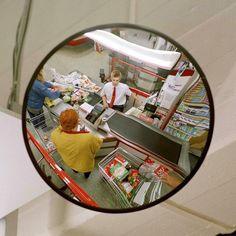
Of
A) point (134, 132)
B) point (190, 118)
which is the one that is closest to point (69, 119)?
point (134, 132)

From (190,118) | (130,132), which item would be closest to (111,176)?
(130,132)

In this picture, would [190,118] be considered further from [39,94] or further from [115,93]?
[39,94]

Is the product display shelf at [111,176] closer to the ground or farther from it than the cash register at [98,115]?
closer to the ground

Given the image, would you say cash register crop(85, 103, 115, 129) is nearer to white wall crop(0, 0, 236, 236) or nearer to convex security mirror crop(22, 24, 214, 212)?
convex security mirror crop(22, 24, 214, 212)

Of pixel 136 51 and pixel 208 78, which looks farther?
pixel 208 78

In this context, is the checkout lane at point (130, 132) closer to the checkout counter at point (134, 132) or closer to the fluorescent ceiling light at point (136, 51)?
the checkout counter at point (134, 132)

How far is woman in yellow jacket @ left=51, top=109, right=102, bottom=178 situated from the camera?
34.3 inches

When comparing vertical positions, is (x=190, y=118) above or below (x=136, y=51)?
below

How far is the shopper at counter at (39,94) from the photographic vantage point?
2.83 ft

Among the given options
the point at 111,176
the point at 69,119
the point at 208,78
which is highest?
the point at 208,78

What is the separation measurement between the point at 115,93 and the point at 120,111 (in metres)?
0.05

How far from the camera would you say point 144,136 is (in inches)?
34.6

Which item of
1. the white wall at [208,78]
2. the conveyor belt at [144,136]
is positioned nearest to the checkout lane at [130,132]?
the conveyor belt at [144,136]

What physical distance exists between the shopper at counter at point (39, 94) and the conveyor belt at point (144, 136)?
0.57 feet
